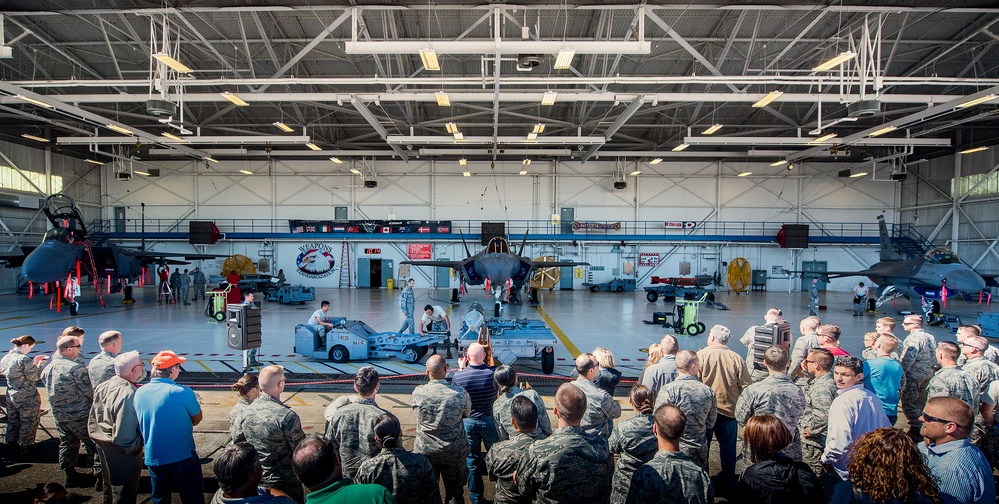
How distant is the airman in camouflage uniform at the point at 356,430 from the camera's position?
352 centimetres

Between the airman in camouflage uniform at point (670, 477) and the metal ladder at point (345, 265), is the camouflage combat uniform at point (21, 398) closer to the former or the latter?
the airman in camouflage uniform at point (670, 477)

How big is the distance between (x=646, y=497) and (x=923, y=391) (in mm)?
5599

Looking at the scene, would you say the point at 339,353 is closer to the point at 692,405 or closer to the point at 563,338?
the point at 563,338

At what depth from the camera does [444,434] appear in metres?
3.91

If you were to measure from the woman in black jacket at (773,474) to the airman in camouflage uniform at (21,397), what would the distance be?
7111mm

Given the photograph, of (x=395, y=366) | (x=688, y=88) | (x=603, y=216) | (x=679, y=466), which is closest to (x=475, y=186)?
(x=603, y=216)

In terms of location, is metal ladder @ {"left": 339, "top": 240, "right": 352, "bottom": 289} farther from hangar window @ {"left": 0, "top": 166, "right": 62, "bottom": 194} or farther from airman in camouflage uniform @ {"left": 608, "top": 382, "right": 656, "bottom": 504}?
airman in camouflage uniform @ {"left": 608, "top": 382, "right": 656, "bottom": 504}

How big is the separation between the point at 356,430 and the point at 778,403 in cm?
351

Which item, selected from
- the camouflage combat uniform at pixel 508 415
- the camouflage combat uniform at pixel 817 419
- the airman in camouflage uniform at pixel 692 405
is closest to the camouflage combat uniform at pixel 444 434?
the camouflage combat uniform at pixel 508 415

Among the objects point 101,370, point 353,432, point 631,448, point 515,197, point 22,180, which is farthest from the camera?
point 515,197

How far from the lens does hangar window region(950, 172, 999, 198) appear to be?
989 inches

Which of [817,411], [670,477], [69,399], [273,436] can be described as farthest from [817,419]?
[69,399]

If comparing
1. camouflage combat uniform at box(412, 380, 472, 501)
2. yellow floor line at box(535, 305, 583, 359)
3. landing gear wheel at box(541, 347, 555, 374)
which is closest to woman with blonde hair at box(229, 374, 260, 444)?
camouflage combat uniform at box(412, 380, 472, 501)

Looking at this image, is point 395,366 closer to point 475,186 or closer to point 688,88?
point 688,88
